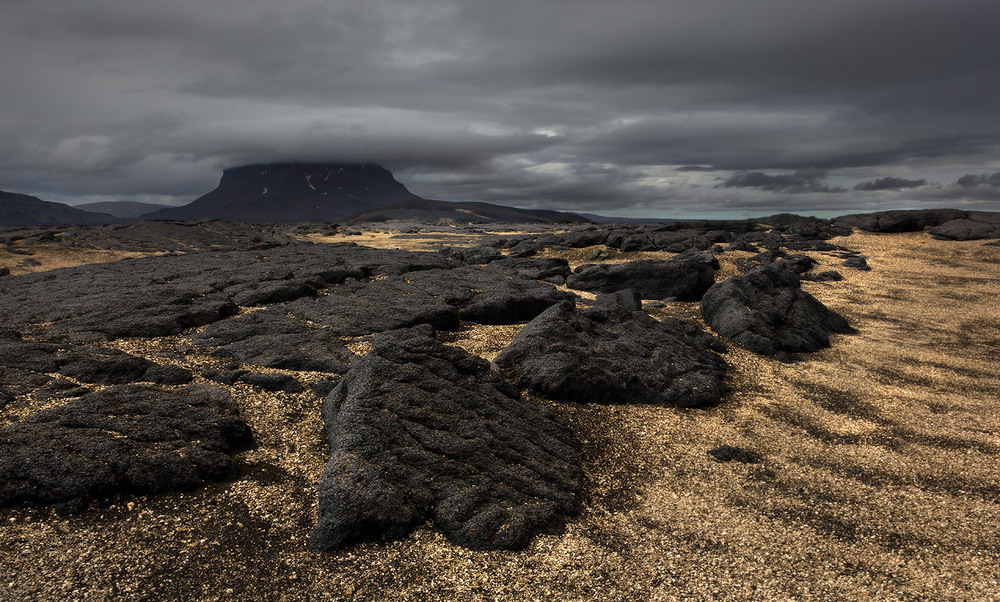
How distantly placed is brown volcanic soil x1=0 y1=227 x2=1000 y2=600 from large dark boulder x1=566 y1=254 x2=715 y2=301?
32.3 feet

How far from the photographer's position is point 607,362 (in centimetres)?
1252

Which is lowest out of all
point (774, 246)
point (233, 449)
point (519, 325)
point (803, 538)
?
point (803, 538)

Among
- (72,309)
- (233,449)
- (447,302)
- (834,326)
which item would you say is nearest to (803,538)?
(233,449)

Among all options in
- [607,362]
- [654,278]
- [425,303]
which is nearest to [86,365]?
[425,303]

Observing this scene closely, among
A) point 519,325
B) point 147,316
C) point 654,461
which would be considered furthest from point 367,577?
point 147,316

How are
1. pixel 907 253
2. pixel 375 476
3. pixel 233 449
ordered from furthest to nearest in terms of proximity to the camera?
pixel 907 253 → pixel 233 449 → pixel 375 476

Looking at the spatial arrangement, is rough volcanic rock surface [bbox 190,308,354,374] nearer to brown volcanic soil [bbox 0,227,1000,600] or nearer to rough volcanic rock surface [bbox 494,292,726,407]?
brown volcanic soil [bbox 0,227,1000,600]

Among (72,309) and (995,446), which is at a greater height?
(72,309)

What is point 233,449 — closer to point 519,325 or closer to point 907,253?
point 519,325

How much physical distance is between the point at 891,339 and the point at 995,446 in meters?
9.44

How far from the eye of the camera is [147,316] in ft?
47.7

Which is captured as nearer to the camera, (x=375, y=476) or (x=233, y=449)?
(x=375, y=476)

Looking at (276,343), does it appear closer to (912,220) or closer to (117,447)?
(117,447)

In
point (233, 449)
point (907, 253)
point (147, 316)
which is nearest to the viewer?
point (233, 449)
